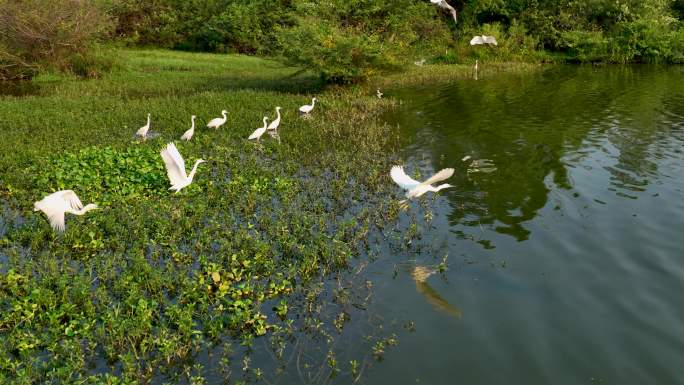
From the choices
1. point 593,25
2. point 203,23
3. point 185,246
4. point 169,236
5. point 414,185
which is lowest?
point 185,246

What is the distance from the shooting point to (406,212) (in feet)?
31.2

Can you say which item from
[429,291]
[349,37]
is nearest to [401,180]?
[429,291]

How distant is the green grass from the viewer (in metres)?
6.00

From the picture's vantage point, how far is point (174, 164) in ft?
31.4

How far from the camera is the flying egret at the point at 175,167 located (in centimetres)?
945

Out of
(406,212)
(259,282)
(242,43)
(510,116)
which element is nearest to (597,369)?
(259,282)

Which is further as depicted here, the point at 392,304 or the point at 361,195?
the point at 361,195

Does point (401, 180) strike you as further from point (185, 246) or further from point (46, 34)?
point (46, 34)

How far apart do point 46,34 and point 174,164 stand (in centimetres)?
1748

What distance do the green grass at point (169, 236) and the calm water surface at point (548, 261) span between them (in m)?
1.13

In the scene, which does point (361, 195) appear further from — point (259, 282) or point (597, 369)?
point (597, 369)

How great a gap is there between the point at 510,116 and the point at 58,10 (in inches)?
688

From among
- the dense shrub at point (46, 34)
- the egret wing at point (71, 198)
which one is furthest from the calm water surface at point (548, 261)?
the dense shrub at point (46, 34)

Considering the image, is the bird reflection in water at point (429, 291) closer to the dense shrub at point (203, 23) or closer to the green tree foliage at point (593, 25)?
the green tree foliage at point (593, 25)
